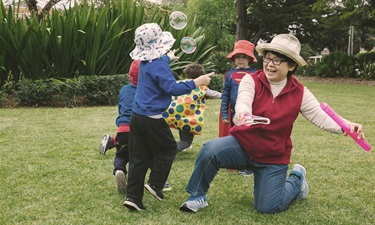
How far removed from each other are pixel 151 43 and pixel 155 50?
0.24ft

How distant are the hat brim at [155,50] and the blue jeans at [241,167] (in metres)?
0.82

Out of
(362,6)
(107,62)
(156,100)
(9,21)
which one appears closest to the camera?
(156,100)

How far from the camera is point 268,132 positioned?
364cm

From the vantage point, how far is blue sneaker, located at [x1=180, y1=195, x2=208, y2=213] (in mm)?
3721

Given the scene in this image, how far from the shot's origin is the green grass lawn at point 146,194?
11.9ft

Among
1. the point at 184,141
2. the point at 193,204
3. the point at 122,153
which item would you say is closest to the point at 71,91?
the point at 184,141

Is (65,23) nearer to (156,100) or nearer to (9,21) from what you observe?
(9,21)

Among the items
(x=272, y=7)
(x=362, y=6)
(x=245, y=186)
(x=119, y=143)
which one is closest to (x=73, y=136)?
(x=119, y=143)

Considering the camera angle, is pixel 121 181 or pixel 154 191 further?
pixel 121 181

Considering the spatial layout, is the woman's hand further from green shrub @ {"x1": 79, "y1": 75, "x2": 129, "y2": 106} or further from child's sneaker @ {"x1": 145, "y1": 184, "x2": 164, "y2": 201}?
green shrub @ {"x1": 79, "y1": 75, "x2": 129, "y2": 106}

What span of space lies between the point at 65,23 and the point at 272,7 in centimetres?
2132

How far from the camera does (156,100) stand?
12.2 ft

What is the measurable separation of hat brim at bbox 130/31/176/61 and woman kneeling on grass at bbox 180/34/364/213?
2.20ft

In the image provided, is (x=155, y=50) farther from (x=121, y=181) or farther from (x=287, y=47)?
(x=121, y=181)
